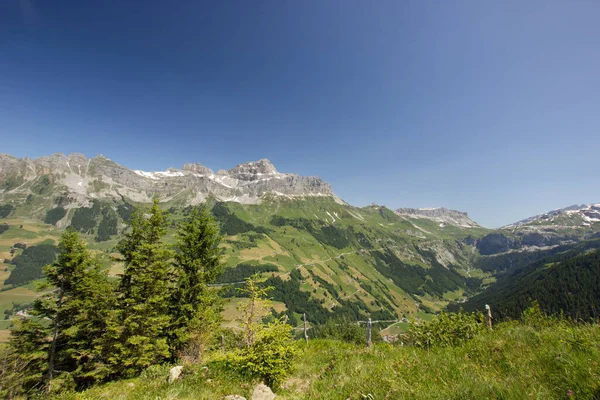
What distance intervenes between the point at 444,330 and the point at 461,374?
23.2 feet

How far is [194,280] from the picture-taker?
86.9 ft

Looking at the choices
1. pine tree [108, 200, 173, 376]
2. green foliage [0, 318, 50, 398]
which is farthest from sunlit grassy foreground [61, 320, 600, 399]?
green foliage [0, 318, 50, 398]

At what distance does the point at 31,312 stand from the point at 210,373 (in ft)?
86.9

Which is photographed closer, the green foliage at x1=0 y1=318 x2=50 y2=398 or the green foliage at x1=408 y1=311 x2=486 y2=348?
the green foliage at x1=408 y1=311 x2=486 y2=348

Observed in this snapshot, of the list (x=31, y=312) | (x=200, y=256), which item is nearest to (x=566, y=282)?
(x=200, y=256)

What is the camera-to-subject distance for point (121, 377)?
22.3m

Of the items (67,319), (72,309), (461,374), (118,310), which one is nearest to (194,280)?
(118,310)

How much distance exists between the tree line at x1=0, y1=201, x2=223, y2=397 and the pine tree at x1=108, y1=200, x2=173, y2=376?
83 mm

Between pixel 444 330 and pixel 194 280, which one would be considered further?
pixel 194 280

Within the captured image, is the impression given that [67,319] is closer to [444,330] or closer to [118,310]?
[118,310]

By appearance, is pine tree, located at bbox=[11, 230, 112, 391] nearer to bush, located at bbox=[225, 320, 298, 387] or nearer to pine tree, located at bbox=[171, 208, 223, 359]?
pine tree, located at bbox=[171, 208, 223, 359]

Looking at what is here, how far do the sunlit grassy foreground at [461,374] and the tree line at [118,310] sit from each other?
14.6m

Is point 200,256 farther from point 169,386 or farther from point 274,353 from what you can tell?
point 274,353

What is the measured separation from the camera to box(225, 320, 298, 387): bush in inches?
376
